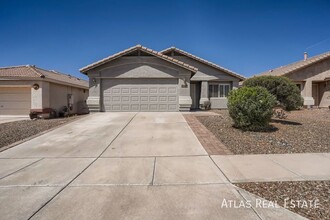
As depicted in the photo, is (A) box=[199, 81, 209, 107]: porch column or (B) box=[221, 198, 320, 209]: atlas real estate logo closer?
(B) box=[221, 198, 320, 209]: atlas real estate logo

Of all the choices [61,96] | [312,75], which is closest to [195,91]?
[312,75]

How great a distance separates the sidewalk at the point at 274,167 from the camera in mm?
4359

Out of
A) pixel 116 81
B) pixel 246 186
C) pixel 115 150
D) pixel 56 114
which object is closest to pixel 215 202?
pixel 246 186

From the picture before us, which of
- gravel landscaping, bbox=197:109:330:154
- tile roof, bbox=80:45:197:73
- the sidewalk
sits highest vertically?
tile roof, bbox=80:45:197:73

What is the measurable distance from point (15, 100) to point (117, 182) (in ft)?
52.3

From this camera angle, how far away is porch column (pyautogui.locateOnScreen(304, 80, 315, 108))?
20594 mm

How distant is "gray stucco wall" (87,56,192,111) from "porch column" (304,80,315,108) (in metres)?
13.8

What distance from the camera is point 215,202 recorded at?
3439mm

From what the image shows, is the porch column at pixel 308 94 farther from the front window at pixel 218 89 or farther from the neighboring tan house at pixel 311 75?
the front window at pixel 218 89

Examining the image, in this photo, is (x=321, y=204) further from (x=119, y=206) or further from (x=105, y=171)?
(x=105, y=171)

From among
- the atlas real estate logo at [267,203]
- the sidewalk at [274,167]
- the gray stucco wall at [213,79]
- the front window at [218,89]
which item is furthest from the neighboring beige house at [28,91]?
the atlas real estate logo at [267,203]

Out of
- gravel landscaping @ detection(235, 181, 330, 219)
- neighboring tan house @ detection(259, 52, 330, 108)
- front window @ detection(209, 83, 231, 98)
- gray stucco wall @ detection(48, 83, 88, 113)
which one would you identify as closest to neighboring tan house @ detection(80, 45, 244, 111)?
gray stucco wall @ detection(48, 83, 88, 113)

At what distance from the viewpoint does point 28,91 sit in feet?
52.2

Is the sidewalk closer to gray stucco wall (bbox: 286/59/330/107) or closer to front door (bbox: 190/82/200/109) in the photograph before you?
front door (bbox: 190/82/200/109)
